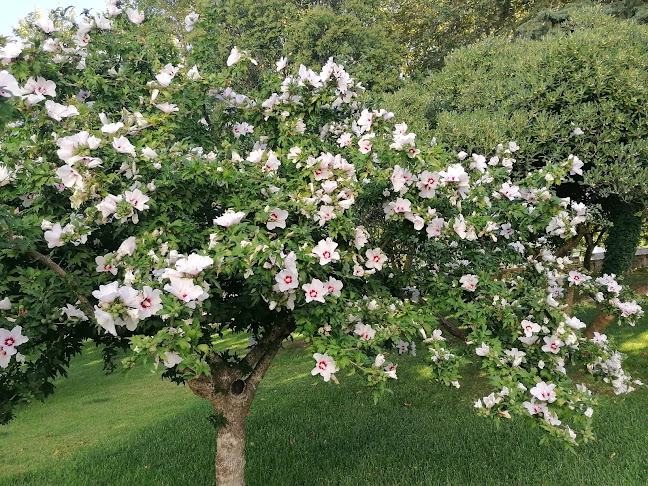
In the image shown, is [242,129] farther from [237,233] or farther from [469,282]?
[469,282]

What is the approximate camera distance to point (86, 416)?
27.7 ft

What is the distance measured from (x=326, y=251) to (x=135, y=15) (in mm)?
2409

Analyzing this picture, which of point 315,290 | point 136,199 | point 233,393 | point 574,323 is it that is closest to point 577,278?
point 574,323

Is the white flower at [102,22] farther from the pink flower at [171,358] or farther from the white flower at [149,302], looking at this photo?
the pink flower at [171,358]

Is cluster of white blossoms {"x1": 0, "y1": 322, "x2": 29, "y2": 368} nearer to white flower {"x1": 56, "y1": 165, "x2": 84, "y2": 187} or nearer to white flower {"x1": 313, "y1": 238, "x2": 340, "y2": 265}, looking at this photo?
white flower {"x1": 56, "y1": 165, "x2": 84, "y2": 187}

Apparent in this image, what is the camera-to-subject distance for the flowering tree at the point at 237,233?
8.28ft

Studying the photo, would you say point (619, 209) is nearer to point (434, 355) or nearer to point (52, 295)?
point (434, 355)

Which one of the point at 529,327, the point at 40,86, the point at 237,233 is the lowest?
the point at 529,327

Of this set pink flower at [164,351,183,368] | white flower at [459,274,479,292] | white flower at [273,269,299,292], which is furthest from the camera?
white flower at [459,274,479,292]

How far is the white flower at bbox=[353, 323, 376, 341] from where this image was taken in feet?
9.33

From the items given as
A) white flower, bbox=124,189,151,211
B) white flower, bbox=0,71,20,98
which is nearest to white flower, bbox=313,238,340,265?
white flower, bbox=124,189,151,211

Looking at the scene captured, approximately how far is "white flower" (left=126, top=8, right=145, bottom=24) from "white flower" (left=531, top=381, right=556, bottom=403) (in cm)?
344

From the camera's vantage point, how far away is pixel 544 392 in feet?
9.23

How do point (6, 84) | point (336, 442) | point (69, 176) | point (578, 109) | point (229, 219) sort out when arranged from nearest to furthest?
1. point (6, 84)
2. point (229, 219)
3. point (69, 176)
4. point (578, 109)
5. point (336, 442)
